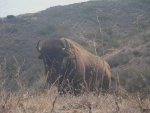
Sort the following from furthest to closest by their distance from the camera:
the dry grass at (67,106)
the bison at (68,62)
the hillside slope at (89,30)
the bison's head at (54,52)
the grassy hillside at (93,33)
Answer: the hillside slope at (89,30), the grassy hillside at (93,33), the bison's head at (54,52), the bison at (68,62), the dry grass at (67,106)

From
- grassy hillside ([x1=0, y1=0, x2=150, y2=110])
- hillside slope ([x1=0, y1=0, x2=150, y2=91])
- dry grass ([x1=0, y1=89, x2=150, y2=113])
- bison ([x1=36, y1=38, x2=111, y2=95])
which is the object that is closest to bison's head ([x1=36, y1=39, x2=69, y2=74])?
bison ([x1=36, y1=38, x2=111, y2=95])

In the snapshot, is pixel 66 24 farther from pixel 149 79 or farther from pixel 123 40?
pixel 149 79

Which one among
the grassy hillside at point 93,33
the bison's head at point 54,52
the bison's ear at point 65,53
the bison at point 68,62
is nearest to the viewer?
the bison at point 68,62

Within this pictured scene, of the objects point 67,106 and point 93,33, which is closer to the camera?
point 67,106

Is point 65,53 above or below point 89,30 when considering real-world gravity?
above

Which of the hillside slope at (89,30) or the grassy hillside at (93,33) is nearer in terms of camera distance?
the grassy hillside at (93,33)

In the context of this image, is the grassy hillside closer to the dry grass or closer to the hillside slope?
the hillside slope

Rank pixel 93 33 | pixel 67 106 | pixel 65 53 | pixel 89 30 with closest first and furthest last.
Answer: pixel 67 106
pixel 65 53
pixel 93 33
pixel 89 30

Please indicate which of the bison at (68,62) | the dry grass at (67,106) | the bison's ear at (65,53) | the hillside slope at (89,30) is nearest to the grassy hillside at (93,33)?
the hillside slope at (89,30)

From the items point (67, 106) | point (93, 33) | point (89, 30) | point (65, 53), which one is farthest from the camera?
point (89, 30)

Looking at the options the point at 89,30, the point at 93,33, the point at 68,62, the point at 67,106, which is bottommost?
the point at 89,30

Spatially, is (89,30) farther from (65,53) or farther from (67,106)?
(67,106)

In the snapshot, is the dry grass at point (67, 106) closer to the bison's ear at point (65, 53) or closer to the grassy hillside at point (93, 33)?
the bison's ear at point (65, 53)

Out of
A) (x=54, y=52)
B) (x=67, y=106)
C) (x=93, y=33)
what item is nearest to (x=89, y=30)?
(x=93, y=33)
